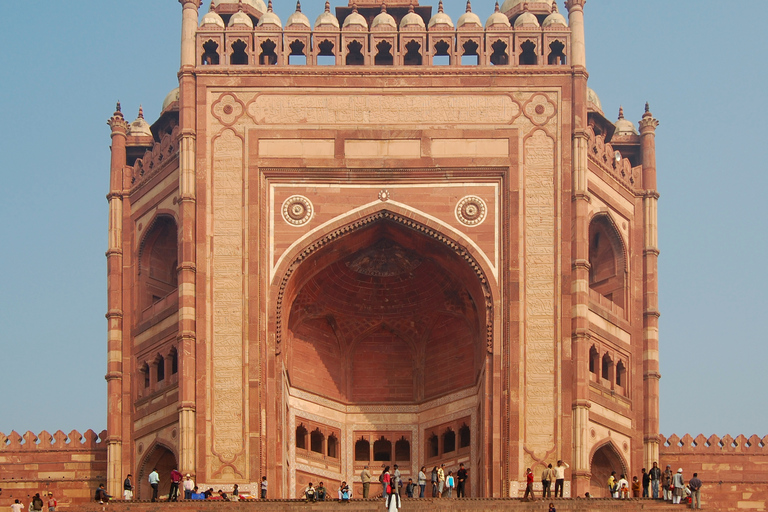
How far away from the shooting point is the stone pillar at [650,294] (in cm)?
3906

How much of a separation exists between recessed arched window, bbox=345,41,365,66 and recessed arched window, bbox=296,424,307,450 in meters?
7.66

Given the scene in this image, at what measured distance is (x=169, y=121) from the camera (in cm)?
4147

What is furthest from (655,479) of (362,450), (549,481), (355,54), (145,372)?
(355,54)

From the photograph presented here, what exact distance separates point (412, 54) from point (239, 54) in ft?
11.9

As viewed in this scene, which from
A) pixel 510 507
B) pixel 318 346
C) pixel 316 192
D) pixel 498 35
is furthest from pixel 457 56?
pixel 510 507

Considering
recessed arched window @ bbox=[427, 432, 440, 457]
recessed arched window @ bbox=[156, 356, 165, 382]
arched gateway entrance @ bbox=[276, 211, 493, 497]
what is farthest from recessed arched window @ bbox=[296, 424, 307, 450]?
recessed arched window @ bbox=[156, 356, 165, 382]

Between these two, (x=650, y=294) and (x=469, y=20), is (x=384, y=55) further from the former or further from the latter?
(x=650, y=294)

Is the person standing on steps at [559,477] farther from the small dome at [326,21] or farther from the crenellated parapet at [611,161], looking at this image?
the small dome at [326,21]

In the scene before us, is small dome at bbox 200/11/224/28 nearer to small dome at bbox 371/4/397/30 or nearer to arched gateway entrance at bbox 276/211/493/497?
small dome at bbox 371/4/397/30

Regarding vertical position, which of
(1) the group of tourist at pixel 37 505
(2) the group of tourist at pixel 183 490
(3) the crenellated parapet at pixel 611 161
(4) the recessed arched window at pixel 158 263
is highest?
(3) the crenellated parapet at pixel 611 161

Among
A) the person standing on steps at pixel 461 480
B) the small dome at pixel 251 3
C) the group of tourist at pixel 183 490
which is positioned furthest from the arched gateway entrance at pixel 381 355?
the small dome at pixel 251 3

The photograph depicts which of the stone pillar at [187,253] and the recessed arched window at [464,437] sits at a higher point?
the stone pillar at [187,253]

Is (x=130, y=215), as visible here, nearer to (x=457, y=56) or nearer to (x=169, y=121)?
(x=169, y=121)

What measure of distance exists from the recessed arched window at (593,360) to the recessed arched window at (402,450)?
4.51m
